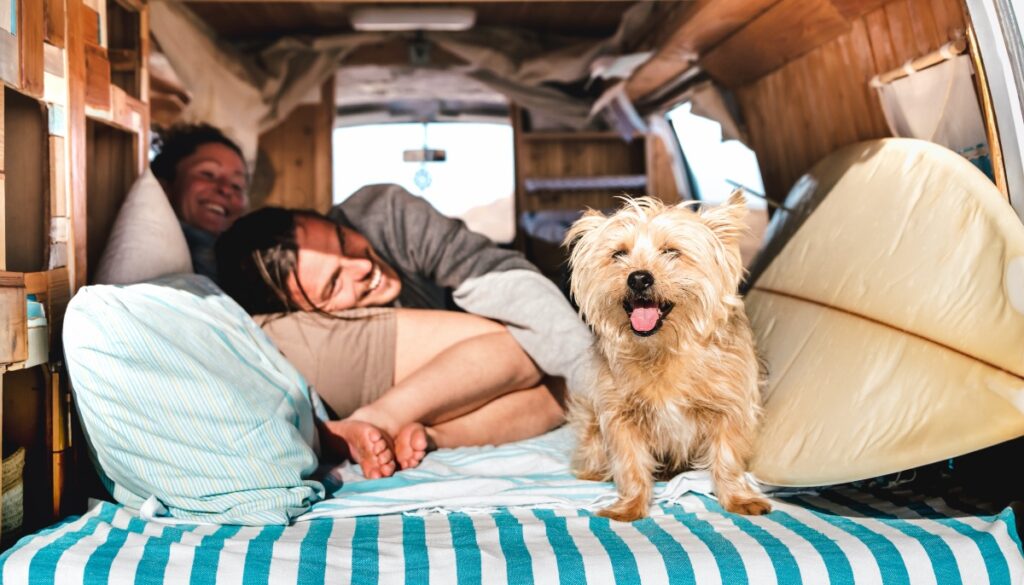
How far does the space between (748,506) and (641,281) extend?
1.91 ft

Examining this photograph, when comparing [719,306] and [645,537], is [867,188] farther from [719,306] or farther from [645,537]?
[645,537]

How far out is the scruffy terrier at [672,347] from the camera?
1.92m

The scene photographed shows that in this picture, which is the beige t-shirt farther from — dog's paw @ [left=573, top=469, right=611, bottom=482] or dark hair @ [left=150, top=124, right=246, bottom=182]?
dark hair @ [left=150, top=124, right=246, bottom=182]

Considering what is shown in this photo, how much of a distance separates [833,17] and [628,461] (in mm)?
1688

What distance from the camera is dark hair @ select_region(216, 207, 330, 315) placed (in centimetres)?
286

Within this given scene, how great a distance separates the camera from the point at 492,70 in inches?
215

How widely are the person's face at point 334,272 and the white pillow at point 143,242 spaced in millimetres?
419

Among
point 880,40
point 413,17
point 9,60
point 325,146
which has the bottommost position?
point 9,60

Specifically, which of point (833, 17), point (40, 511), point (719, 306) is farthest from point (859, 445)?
point (40, 511)

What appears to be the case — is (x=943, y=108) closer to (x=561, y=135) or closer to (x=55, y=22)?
(x=55, y=22)

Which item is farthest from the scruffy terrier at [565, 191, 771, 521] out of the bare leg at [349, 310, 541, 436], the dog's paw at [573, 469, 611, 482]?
the bare leg at [349, 310, 541, 436]

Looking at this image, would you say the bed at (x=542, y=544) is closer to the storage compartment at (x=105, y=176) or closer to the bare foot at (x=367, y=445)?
the bare foot at (x=367, y=445)

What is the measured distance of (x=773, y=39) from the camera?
3080mm

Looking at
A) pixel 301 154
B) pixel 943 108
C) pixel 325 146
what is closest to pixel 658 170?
pixel 325 146
